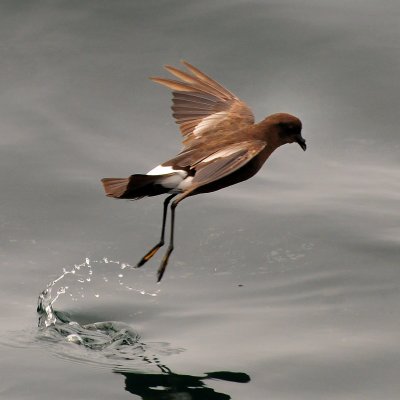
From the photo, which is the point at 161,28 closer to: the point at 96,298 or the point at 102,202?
the point at 102,202

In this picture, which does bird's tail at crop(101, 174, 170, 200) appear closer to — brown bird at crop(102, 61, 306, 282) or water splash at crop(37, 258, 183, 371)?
brown bird at crop(102, 61, 306, 282)

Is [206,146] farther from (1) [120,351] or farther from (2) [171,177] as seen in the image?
(1) [120,351]

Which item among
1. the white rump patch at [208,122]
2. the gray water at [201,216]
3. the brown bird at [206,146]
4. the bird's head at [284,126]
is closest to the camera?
the brown bird at [206,146]

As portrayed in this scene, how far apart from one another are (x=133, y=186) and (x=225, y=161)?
585 millimetres

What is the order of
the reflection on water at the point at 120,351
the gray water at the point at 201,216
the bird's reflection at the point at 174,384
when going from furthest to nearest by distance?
the gray water at the point at 201,216 < the reflection on water at the point at 120,351 < the bird's reflection at the point at 174,384

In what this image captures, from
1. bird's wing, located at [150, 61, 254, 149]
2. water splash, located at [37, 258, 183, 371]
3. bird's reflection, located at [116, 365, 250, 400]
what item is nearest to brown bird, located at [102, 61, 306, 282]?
bird's wing, located at [150, 61, 254, 149]

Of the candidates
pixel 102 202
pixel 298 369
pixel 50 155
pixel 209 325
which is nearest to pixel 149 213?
pixel 102 202

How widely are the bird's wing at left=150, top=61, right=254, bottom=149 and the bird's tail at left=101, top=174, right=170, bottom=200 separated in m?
0.85

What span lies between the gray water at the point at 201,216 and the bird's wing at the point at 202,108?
3.21ft

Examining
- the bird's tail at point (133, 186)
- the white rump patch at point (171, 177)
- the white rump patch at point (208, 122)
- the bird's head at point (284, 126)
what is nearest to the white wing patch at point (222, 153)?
the white rump patch at point (171, 177)

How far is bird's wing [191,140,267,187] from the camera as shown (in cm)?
720

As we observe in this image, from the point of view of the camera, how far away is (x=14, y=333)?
8047mm

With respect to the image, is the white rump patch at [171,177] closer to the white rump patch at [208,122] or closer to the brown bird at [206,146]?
the brown bird at [206,146]

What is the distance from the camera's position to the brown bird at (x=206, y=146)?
7.50 metres
